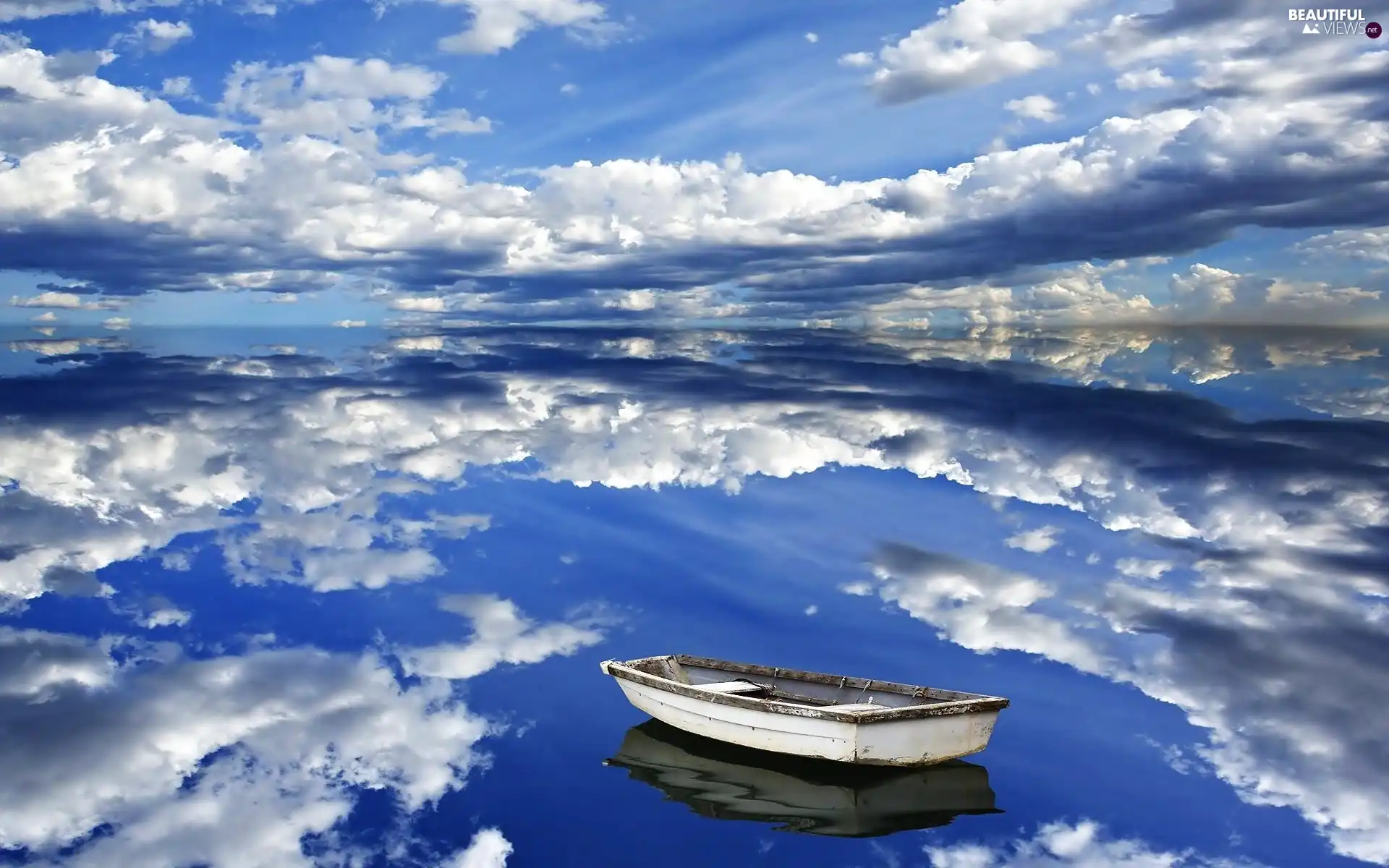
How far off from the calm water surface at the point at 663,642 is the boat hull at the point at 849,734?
83 cm

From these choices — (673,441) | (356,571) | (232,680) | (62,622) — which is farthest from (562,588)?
(673,441)

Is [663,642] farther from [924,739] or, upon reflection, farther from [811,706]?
[924,739]

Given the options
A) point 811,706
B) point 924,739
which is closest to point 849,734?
point 811,706

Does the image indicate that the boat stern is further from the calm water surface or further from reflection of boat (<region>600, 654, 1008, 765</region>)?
the calm water surface

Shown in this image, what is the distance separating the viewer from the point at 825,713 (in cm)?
2519

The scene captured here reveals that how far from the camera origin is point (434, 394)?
14100 centimetres

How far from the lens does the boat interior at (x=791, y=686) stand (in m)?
27.5

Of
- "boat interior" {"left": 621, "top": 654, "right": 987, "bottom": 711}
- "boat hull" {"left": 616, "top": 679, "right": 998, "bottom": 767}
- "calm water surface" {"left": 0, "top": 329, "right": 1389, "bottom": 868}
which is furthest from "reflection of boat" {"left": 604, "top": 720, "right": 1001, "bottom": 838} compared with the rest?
"boat interior" {"left": 621, "top": 654, "right": 987, "bottom": 711}

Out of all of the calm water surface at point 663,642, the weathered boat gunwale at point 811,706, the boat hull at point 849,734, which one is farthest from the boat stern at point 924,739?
the calm water surface at point 663,642

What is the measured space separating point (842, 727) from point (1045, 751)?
733cm

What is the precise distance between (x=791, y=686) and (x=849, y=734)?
4688 millimetres

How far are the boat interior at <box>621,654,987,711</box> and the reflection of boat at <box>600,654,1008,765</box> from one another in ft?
0.10

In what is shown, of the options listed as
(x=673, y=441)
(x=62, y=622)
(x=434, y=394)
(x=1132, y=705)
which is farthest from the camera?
(x=434, y=394)

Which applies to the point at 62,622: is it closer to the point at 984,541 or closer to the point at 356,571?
the point at 356,571
